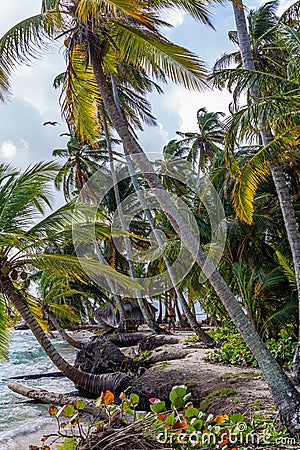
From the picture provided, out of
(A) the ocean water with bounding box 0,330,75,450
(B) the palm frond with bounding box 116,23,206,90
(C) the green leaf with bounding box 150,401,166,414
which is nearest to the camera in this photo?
(C) the green leaf with bounding box 150,401,166,414

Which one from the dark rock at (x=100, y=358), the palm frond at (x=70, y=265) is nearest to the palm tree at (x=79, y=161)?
the dark rock at (x=100, y=358)

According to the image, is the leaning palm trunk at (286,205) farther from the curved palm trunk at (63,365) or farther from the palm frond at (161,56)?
the curved palm trunk at (63,365)

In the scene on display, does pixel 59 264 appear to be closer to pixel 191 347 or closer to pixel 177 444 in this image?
pixel 177 444

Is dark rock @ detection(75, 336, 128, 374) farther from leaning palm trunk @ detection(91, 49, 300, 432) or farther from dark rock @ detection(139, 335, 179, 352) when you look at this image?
leaning palm trunk @ detection(91, 49, 300, 432)

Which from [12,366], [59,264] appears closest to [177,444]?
[59,264]

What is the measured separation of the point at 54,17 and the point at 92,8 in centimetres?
168

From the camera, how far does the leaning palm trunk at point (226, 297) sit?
541 centimetres

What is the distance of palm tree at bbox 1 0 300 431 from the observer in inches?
224

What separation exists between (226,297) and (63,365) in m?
4.33

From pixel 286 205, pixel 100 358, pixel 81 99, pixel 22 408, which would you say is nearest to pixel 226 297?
pixel 286 205

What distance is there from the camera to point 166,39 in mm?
6992

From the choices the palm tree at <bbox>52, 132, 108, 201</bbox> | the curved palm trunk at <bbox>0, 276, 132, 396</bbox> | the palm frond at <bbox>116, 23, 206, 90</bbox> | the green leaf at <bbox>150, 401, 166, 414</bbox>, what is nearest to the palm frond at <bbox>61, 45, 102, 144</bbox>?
the palm frond at <bbox>116, 23, 206, 90</bbox>

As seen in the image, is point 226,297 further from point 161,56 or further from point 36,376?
point 36,376

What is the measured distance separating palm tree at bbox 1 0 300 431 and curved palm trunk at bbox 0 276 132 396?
3.45 metres
